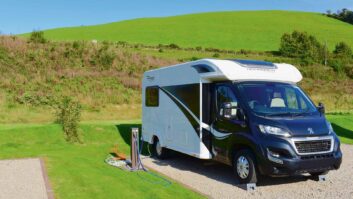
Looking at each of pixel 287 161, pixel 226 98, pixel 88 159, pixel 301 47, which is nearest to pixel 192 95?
pixel 226 98

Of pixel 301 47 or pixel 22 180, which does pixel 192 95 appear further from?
pixel 301 47

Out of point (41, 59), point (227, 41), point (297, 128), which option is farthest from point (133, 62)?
point (297, 128)

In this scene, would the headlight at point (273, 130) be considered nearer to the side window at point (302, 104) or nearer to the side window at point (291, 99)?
the side window at point (291, 99)

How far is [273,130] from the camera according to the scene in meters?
8.60

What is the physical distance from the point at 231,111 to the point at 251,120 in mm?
692

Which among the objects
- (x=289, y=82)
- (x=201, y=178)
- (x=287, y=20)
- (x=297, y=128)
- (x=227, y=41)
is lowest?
(x=201, y=178)

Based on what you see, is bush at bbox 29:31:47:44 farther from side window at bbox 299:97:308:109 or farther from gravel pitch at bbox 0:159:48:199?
side window at bbox 299:97:308:109

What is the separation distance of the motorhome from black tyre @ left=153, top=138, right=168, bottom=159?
115 cm

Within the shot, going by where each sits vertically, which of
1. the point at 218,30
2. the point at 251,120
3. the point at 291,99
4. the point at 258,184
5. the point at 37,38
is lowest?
the point at 258,184

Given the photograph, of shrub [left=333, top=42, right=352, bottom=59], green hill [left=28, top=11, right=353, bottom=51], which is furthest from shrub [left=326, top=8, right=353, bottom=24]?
shrub [left=333, top=42, right=352, bottom=59]

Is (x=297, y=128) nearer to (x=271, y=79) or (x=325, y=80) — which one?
(x=271, y=79)

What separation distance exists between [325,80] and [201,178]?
3654 cm

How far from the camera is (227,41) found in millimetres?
61500

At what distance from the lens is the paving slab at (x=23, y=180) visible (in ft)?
28.5
